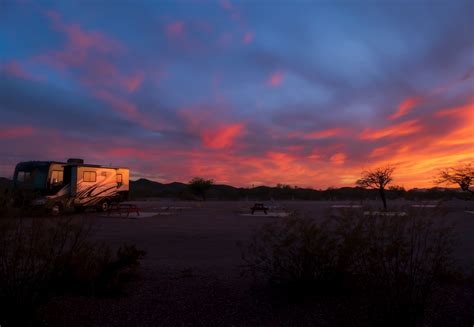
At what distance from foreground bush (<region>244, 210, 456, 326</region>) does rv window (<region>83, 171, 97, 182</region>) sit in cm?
2072

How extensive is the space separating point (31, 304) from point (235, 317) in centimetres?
235

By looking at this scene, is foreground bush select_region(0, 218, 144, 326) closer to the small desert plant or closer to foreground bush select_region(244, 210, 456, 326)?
foreground bush select_region(244, 210, 456, 326)

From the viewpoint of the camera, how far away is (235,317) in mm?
4523

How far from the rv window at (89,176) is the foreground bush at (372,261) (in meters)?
20.7

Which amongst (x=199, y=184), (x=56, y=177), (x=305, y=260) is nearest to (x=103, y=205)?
(x=56, y=177)

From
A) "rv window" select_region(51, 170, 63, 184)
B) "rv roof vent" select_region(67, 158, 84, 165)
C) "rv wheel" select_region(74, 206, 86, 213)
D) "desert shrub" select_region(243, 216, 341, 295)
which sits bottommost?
"desert shrub" select_region(243, 216, 341, 295)

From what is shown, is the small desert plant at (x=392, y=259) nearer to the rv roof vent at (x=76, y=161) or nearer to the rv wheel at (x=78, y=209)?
the rv wheel at (x=78, y=209)

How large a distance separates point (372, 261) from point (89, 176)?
22.7m

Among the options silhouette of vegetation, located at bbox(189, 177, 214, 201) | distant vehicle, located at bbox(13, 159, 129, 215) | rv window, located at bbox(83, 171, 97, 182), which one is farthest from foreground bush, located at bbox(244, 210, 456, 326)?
silhouette of vegetation, located at bbox(189, 177, 214, 201)

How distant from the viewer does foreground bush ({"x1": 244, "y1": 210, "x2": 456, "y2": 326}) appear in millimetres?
4074

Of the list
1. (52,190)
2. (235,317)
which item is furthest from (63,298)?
(52,190)

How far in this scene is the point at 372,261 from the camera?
4.45 meters

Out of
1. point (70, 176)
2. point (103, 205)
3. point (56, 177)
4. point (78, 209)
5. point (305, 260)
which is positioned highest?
point (70, 176)

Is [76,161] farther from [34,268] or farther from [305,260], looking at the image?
[305,260]
